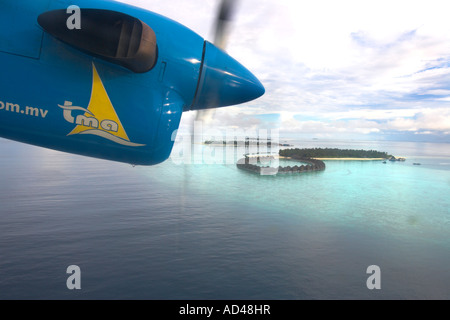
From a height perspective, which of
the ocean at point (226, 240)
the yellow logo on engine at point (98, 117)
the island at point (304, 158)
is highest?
the island at point (304, 158)

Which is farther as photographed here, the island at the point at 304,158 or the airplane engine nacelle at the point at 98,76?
the island at the point at 304,158

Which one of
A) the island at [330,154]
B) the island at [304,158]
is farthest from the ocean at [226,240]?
the island at [330,154]

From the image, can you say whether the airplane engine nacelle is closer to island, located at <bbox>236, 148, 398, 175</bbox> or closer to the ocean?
the ocean

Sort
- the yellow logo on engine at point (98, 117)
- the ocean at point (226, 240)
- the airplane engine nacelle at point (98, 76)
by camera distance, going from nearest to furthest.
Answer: the airplane engine nacelle at point (98, 76)
the yellow logo on engine at point (98, 117)
the ocean at point (226, 240)

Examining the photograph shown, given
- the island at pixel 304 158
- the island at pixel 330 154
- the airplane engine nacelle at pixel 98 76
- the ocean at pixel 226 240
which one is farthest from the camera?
the island at pixel 330 154

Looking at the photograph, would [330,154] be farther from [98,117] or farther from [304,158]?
[98,117]

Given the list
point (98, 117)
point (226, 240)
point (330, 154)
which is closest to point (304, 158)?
point (330, 154)

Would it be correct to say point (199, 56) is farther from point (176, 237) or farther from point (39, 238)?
point (39, 238)

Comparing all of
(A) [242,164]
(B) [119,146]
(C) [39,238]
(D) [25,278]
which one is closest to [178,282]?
(D) [25,278]

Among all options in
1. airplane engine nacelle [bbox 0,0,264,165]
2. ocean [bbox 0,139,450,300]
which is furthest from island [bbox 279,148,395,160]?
airplane engine nacelle [bbox 0,0,264,165]

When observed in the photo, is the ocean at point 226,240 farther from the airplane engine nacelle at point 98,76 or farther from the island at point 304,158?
the airplane engine nacelle at point 98,76
